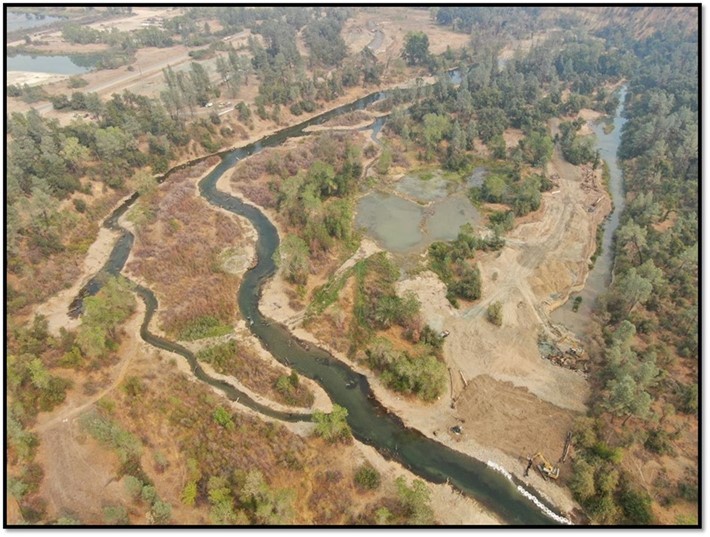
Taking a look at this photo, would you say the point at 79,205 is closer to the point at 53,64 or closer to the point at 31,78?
the point at 31,78

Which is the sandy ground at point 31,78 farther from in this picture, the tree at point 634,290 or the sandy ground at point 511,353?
the tree at point 634,290

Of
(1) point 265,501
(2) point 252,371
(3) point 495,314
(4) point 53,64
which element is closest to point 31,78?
(4) point 53,64

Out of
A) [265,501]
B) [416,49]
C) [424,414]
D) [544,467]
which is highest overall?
[416,49]

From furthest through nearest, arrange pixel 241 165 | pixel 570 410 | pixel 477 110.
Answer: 1. pixel 477 110
2. pixel 241 165
3. pixel 570 410

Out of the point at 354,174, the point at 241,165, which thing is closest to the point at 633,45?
the point at 354,174

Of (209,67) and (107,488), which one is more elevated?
(209,67)

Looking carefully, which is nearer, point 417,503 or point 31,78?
point 417,503

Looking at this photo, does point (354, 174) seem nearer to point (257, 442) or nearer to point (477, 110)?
point (477, 110)
